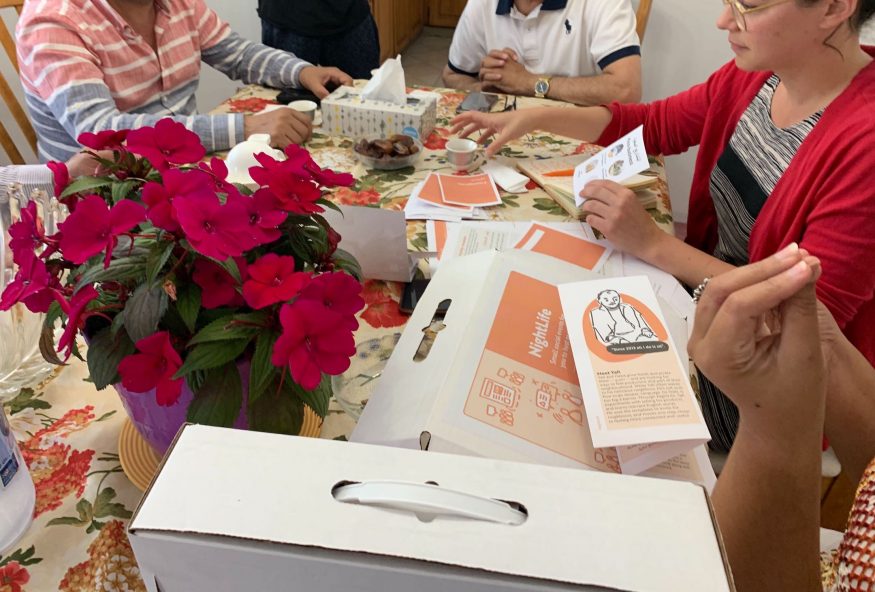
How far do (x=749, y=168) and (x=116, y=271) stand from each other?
3.86 feet

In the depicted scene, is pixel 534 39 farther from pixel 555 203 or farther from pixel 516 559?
pixel 516 559

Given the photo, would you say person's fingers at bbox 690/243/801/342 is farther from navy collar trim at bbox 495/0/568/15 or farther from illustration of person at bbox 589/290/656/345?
navy collar trim at bbox 495/0/568/15

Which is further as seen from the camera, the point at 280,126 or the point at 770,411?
the point at 280,126

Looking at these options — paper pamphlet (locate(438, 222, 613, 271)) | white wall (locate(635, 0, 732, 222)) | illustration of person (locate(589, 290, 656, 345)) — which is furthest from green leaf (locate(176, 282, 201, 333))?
white wall (locate(635, 0, 732, 222))

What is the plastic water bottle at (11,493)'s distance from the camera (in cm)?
53

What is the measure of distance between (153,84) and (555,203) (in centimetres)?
114

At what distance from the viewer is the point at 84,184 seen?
0.55 m

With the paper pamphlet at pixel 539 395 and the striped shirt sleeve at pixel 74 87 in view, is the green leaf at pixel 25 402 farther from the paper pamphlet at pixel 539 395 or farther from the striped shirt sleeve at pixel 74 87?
the striped shirt sleeve at pixel 74 87

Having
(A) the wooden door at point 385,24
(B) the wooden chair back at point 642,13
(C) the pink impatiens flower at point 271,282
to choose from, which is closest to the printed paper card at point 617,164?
(C) the pink impatiens flower at point 271,282

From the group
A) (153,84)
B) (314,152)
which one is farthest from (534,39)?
(153,84)

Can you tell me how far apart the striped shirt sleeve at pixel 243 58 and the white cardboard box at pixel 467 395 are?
1.29 m

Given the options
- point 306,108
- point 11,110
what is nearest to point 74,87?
point 11,110

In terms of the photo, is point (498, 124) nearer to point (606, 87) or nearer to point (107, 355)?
→ point (606, 87)

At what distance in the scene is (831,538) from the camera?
2.87 ft
